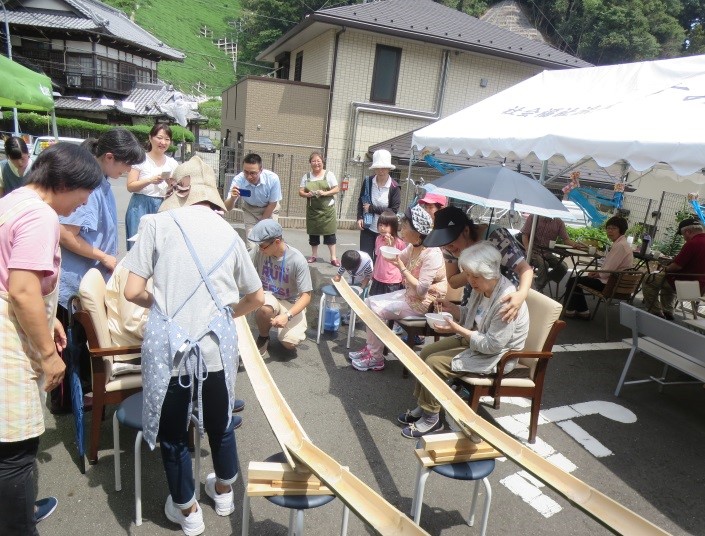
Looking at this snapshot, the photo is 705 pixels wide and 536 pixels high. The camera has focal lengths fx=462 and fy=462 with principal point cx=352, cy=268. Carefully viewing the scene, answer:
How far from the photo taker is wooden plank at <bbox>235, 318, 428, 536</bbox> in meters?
1.64

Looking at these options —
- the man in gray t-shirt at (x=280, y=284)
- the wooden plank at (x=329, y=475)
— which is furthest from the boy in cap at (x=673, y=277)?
the wooden plank at (x=329, y=475)

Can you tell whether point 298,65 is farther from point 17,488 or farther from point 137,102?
point 137,102

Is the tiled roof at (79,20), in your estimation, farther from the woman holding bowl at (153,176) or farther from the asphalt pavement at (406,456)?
the asphalt pavement at (406,456)

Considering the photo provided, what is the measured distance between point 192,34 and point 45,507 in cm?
7898

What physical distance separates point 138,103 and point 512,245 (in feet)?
113

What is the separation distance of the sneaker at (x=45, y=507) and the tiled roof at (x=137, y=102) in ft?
104

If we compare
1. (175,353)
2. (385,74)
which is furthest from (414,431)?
(385,74)

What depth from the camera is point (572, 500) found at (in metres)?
1.80

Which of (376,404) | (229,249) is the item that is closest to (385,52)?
(376,404)

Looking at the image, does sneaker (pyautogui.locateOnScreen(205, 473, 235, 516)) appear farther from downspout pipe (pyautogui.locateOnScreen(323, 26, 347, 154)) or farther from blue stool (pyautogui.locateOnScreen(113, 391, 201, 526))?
downspout pipe (pyautogui.locateOnScreen(323, 26, 347, 154))

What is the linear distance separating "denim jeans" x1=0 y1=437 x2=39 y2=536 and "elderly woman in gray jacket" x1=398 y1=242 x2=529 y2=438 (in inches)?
89.4

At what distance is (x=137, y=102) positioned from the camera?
3203cm

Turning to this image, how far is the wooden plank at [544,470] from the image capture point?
1.69 m

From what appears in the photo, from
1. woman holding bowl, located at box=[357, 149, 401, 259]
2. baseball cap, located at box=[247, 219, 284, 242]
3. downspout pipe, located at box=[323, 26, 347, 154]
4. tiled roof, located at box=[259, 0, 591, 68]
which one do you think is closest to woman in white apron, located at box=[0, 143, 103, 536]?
baseball cap, located at box=[247, 219, 284, 242]
